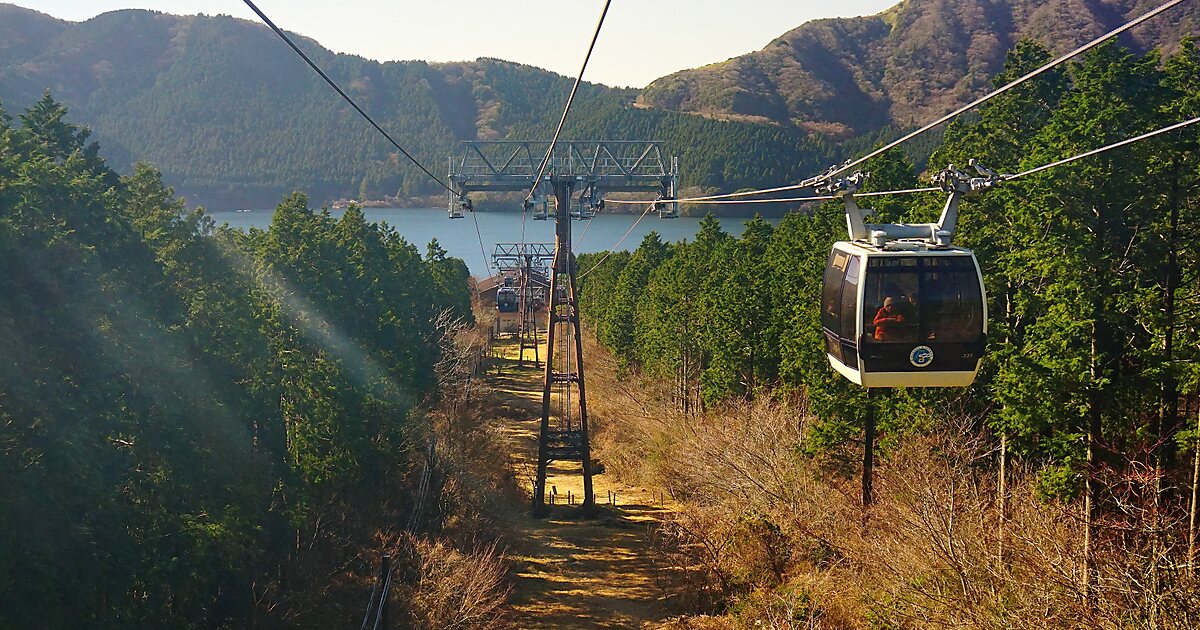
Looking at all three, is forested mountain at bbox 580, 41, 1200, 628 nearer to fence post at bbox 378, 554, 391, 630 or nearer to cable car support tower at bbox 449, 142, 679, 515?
cable car support tower at bbox 449, 142, 679, 515

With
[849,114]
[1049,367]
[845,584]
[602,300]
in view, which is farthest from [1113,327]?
[849,114]

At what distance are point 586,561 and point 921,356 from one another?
19.7m

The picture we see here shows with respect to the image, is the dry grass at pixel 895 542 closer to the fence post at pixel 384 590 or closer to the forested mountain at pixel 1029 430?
the forested mountain at pixel 1029 430

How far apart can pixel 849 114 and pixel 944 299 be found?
640 ft

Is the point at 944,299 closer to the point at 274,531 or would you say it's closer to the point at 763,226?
the point at 274,531

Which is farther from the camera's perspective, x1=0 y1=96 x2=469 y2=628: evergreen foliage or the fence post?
the fence post

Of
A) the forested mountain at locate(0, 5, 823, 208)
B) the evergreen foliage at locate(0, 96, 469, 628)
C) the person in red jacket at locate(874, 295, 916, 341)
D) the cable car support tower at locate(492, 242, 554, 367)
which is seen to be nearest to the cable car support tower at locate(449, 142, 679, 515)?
→ the evergreen foliage at locate(0, 96, 469, 628)

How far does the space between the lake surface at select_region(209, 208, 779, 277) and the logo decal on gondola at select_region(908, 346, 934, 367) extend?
88.4 meters

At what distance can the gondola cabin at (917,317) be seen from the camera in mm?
11820

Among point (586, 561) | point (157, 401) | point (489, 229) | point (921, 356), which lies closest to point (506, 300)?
point (586, 561)

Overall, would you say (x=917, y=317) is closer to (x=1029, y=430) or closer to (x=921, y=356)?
(x=921, y=356)

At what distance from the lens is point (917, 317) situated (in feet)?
38.8

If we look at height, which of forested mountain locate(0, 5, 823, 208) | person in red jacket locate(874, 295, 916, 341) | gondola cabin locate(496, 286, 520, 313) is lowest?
gondola cabin locate(496, 286, 520, 313)

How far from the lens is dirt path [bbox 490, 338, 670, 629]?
25.1m
